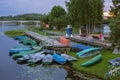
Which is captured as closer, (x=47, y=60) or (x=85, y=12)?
(x=47, y=60)

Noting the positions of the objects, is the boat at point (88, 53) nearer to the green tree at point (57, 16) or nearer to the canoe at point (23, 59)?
the canoe at point (23, 59)

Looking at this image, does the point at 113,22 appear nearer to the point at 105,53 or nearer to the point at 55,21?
the point at 105,53

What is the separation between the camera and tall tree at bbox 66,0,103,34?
90.2m

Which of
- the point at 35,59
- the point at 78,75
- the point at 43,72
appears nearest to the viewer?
the point at 78,75

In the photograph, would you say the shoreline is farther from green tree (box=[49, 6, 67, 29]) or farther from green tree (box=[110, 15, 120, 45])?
green tree (box=[49, 6, 67, 29])

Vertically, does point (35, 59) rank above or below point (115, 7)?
below

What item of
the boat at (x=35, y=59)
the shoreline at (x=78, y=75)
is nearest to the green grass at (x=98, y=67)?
the shoreline at (x=78, y=75)

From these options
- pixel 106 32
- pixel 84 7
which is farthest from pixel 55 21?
pixel 106 32

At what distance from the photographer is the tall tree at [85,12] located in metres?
90.2

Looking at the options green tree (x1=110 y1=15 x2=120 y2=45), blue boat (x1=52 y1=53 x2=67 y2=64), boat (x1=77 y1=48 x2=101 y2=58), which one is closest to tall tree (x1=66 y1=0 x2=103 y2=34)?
boat (x1=77 y1=48 x2=101 y2=58)

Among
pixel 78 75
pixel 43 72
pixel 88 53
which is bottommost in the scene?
pixel 43 72

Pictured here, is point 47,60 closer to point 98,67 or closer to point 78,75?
point 78,75

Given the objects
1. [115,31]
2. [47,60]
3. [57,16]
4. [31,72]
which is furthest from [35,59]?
[57,16]

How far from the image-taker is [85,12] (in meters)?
91.2
